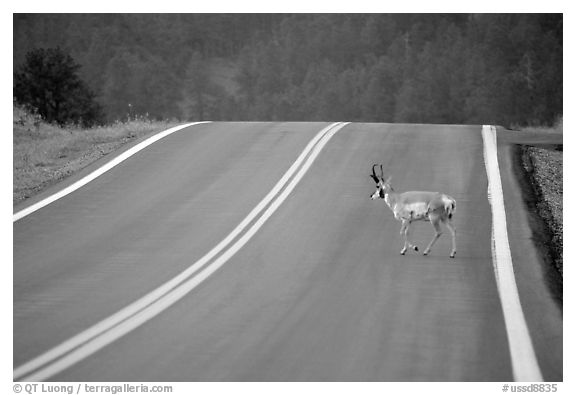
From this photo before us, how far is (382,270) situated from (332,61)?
401 ft

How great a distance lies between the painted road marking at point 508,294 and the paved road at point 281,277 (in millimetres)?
112

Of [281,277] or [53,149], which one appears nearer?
[281,277]

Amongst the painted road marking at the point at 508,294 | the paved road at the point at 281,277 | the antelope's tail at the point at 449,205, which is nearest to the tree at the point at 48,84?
the paved road at the point at 281,277

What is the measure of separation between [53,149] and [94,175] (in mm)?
4723

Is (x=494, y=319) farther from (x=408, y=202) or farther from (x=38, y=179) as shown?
(x=38, y=179)

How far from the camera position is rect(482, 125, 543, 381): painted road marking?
9422 mm

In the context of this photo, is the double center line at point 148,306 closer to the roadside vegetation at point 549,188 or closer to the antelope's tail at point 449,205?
the antelope's tail at point 449,205

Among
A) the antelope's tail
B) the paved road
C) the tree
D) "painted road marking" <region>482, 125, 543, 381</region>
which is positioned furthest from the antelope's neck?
the tree

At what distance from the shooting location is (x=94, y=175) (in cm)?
2122

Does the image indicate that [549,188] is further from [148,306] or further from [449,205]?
[148,306]

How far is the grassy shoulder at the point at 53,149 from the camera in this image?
2109 cm

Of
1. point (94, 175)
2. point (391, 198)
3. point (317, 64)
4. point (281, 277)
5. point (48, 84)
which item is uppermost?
point (317, 64)

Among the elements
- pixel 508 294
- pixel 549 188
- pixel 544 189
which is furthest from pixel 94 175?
pixel 508 294

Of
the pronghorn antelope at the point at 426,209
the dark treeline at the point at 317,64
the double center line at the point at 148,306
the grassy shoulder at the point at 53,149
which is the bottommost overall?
the double center line at the point at 148,306
